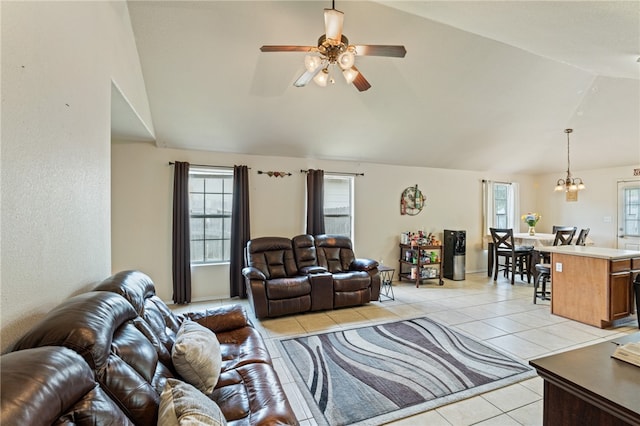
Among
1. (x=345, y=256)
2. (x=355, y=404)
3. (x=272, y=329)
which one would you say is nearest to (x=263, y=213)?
(x=345, y=256)

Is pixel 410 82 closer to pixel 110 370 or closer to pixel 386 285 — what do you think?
pixel 386 285

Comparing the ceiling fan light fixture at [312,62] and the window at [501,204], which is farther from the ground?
the ceiling fan light fixture at [312,62]

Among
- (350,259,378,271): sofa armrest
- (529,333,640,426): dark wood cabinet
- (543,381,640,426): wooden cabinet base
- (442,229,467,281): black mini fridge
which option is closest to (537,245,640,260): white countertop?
(442,229,467,281): black mini fridge

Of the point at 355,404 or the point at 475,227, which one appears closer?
the point at 355,404

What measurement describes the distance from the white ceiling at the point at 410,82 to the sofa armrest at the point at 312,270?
Answer: 196 cm

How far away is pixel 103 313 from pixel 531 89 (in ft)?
18.4

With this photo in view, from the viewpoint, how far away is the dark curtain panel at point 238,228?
4777 mm

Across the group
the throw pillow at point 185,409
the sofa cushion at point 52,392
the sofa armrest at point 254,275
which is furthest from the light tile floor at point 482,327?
the sofa cushion at point 52,392

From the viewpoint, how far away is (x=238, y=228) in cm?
479

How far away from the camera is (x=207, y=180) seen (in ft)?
16.1

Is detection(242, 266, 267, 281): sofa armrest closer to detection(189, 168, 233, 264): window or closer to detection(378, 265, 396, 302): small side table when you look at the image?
detection(189, 168, 233, 264): window

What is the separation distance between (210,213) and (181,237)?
635 mm

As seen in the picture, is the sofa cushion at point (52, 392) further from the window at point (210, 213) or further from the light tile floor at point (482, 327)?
the window at point (210, 213)

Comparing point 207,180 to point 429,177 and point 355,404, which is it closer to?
point 355,404
